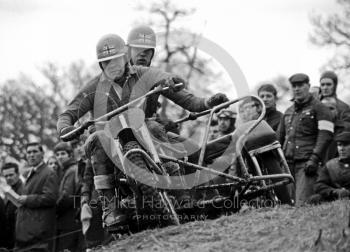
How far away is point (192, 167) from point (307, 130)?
2899 millimetres

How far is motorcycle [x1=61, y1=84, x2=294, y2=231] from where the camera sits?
32.9 ft

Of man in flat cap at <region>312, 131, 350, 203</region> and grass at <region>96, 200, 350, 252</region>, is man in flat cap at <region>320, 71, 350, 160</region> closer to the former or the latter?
man in flat cap at <region>312, 131, 350, 203</region>

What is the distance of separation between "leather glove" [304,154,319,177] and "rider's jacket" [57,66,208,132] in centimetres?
189

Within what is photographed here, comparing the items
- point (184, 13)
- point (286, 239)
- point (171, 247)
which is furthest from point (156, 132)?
point (184, 13)

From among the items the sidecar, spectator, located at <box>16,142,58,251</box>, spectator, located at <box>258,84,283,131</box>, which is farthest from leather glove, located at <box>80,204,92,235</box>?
spectator, located at <box>258,84,283,131</box>

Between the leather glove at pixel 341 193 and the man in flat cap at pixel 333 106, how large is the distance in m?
1.42

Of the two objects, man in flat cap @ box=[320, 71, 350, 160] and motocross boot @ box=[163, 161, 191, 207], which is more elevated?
man in flat cap @ box=[320, 71, 350, 160]

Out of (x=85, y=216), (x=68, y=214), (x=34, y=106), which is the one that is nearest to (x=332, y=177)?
(x=85, y=216)

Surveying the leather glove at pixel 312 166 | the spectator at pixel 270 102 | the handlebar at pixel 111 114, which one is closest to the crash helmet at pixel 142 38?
the spectator at pixel 270 102

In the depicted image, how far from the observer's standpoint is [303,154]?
12.5m

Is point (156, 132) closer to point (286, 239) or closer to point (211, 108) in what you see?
point (211, 108)

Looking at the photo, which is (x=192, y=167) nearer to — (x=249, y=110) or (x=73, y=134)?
(x=73, y=134)

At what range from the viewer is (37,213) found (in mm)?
14398

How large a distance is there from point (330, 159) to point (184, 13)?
61.1 feet
